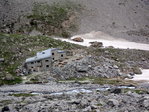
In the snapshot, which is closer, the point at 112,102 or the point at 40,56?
the point at 112,102

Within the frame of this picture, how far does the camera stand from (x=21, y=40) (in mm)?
98688

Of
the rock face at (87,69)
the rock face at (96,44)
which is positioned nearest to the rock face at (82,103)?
the rock face at (87,69)

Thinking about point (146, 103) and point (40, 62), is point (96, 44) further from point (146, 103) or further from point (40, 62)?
point (146, 103)

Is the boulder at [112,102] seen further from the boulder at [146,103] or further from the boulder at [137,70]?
the boulder at [137,70]

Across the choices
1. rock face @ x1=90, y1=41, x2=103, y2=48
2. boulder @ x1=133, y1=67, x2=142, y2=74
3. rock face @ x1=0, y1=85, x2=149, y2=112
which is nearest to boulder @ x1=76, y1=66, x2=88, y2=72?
boulder @ x1=133, y1=67, x2=142, y2=74

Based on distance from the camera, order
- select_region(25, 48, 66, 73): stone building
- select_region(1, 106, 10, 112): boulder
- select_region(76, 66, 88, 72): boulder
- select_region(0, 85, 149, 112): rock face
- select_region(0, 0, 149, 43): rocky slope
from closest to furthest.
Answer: select_region(0, 85, 149, 112): rock face → select_region(1, 106, 10, 112): boulder → select_region(76, 66, 88, 72): boulder → select_region(25, 48, 66, 73): stone building → select_region(0, 0, 149, 43): rocky slope

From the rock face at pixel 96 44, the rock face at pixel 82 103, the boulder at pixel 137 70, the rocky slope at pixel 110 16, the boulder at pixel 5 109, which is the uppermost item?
the rocky slope at pixel 110 16

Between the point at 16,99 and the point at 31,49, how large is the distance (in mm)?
29826

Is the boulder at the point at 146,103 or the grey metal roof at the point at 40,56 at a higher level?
the grey metal roof at the point at 40,56

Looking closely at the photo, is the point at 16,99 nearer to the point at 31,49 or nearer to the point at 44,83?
the point at 44,83

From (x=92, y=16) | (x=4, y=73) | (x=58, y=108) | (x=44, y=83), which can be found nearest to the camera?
(x=58, y=108)

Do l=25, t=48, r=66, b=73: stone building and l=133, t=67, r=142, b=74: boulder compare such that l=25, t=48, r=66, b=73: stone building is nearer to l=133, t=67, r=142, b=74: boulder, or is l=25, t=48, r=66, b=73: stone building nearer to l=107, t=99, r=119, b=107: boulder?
l=133, t=67, r=142, b=74: boulder

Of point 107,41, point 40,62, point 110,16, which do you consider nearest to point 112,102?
point 40,62

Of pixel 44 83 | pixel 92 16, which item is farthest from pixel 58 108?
pixel 92 16
